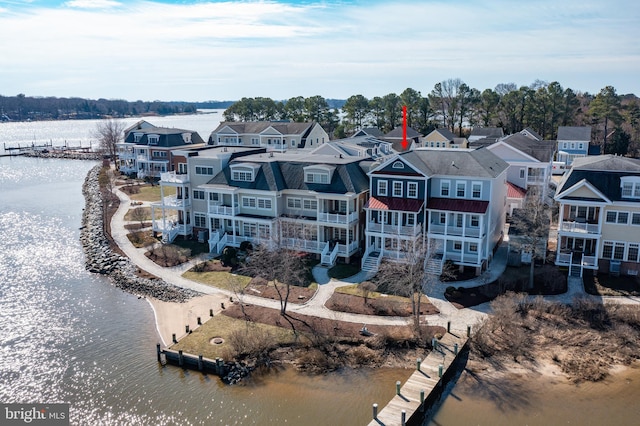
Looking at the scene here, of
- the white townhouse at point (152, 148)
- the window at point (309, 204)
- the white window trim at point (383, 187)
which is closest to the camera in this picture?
the white window trim at point (383, 187)

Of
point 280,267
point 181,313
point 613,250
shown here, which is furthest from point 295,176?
point 613,250

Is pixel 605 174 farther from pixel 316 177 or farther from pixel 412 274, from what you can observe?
pixel 316 177

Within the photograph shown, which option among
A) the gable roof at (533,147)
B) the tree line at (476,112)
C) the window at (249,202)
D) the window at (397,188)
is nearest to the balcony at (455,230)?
Answer: the window at (397,188)

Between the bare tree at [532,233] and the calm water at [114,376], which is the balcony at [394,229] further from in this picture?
the calm water at [114,376]

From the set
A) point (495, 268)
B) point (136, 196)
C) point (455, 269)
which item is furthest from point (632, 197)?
point (136, 196)

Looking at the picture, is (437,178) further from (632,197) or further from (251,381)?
(251,381)

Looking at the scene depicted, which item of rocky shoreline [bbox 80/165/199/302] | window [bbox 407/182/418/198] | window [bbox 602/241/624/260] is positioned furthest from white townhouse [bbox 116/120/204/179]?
window [bbox 602/241/624/260]
